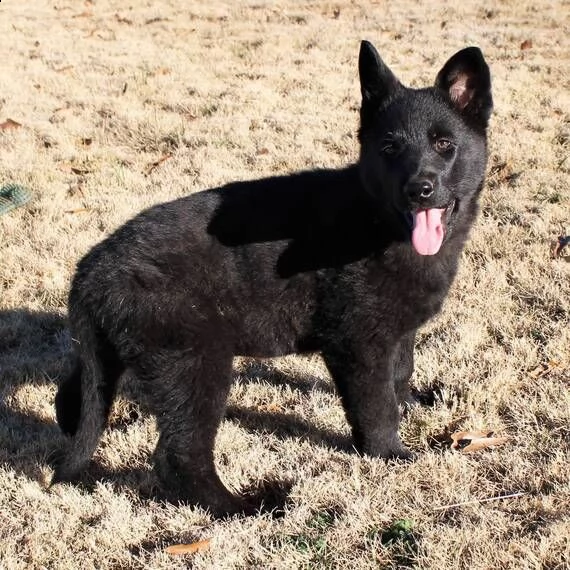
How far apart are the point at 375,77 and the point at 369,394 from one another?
146 cm

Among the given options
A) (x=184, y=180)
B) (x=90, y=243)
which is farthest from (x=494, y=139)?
(x=90, y=243)

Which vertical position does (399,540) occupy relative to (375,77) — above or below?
below

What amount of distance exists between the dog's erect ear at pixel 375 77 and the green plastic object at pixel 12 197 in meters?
3.95

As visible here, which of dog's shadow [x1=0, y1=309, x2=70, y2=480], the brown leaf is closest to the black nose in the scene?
dog's shadow [x1=0, y1=309, x2=70, y2=480]

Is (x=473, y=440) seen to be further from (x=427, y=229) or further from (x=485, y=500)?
(x=427, y=229)

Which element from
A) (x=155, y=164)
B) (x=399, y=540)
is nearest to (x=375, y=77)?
(x=399, y=540)

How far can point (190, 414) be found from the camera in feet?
9.93

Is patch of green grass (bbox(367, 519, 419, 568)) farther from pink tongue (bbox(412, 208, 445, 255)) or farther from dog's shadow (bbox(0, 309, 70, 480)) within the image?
dog's shadow (bbox(0, 309, 70, 480))

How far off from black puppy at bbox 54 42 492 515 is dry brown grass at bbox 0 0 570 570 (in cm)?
29

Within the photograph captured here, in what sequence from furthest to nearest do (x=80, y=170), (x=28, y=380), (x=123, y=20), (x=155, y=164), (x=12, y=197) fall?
(x=123, y=20)
(x=155, y=164)
(x=80, y=170)
(x=12, y=197)
(x=28, y=380)

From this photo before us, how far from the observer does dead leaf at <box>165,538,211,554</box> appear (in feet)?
→ 9.25

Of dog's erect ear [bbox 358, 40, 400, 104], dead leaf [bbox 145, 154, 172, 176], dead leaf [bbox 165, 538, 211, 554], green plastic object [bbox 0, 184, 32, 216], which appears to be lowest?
dead leaf [bbox 165, 538, 211, 554]

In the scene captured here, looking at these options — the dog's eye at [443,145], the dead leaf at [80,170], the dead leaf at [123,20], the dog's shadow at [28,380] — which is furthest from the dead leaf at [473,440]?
the dead leaf at [123,20]

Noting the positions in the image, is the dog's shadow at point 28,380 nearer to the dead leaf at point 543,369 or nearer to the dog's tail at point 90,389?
the dog's tail at point 90,389
